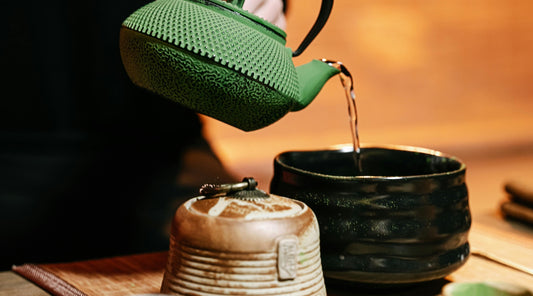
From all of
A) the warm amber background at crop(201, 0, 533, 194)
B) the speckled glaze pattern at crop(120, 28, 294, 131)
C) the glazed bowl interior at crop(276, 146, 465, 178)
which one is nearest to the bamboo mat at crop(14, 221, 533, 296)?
the glazed bowl interior at crop(276, 146, 465, 178)

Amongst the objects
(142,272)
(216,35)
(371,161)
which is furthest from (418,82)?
(216,35)

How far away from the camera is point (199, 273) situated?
662 millimetres

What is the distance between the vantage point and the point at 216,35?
0.73 m

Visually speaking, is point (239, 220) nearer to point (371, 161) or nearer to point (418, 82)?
point (371, 161)

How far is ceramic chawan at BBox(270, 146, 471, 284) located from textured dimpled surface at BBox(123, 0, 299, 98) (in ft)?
0.57

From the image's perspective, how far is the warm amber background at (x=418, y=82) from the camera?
293 cm

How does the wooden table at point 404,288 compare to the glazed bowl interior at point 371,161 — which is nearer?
the wooden table at point 404,288

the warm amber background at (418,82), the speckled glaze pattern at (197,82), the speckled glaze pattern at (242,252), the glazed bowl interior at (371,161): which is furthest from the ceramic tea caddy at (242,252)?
the warm amber background at (418,82)

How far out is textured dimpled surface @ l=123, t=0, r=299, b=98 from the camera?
719mm

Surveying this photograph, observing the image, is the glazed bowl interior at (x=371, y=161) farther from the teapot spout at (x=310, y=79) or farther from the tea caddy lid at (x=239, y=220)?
the tea caddy lid at (x=239, y=220)

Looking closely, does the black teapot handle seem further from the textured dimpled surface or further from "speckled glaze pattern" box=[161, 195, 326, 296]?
"speckled glaze pattern" box=[161, 195, 326, 296]

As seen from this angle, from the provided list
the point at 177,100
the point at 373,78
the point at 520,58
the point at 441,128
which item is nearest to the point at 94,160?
the point at 177,100

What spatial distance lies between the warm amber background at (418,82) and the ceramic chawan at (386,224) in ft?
6.11

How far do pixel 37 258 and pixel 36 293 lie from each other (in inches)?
21.8
